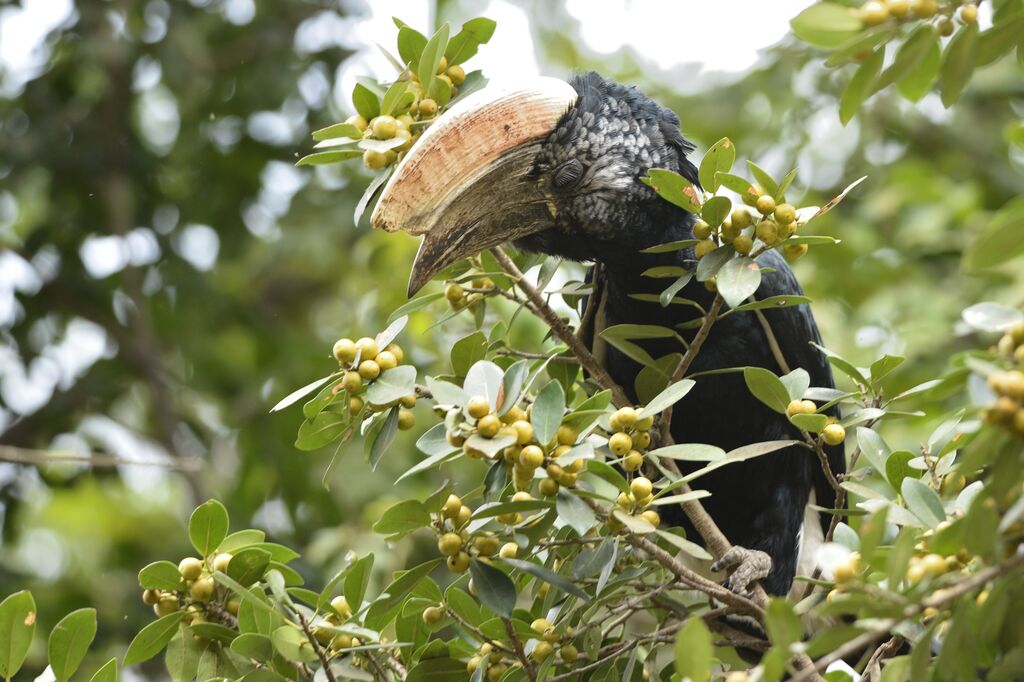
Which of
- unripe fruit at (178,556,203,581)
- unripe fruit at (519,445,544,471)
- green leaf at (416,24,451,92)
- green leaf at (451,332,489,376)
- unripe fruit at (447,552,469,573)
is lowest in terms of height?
unripe fruit at (178,556,203,581)

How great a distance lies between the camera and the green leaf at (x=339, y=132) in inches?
83.5

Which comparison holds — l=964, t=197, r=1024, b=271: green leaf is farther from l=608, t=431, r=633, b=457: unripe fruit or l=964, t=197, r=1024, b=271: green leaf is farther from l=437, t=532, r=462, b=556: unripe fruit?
l=437, t=532, r=462, b=556: unripe fruit

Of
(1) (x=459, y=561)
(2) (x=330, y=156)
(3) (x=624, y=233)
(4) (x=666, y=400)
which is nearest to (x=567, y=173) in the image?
(3) (x=624, y=233)

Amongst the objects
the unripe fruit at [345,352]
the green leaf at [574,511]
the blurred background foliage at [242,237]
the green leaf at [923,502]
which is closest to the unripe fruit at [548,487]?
the green leaf at [574,511]

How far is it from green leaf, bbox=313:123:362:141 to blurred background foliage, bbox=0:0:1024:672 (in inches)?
75.6

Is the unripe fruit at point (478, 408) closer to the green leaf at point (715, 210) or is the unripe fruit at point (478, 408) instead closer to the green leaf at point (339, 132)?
the green leaf at point (715, 210)

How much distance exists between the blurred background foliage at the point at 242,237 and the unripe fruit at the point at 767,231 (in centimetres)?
220

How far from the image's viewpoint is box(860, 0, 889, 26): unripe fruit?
55.1 inches

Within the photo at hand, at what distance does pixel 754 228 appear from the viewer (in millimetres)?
1925

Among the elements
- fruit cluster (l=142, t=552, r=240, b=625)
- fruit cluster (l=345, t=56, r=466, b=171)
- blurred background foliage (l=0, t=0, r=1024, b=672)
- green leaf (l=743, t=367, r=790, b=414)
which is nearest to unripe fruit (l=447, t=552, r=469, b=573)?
fruit cluster (l=142, t=552, r=240, b=625)

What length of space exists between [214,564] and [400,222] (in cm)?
68

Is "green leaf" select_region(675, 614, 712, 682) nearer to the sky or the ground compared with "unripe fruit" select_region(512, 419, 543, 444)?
nearer to the ground

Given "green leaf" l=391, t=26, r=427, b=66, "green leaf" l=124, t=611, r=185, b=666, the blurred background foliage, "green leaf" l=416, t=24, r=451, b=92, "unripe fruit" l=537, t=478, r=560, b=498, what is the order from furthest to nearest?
the blurred background foliage, "green leaf" l=391, t=26, r=427, b=66, "green leaf" l=416, t=24, r=451, b=92, "green leaf" l=124, t=611, r=185, b=666, "unripe fruit" l=537, t=478, r=560, b=498

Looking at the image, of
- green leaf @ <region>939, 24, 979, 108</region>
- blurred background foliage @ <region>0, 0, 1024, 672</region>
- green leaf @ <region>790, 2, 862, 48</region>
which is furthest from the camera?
blurred background foliage @ <region>0, 0, 1024, 672</region>
